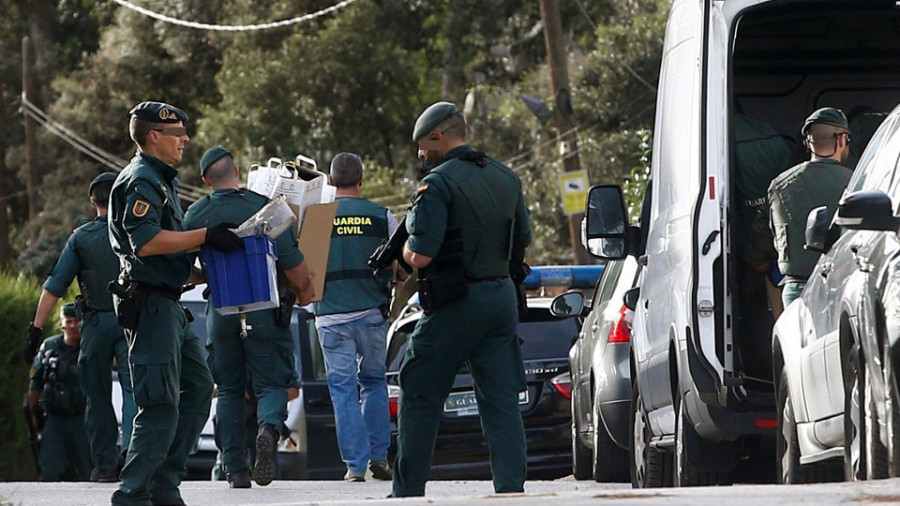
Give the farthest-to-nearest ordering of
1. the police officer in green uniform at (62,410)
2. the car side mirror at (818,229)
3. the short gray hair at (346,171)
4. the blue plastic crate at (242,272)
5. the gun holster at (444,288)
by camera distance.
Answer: the police officer in green uniform at (62,410)
the short gray hair at (346,171)
the blue plastic crate at (242,272)
the gun holster at (444,288)
the car side mirror at (818,229)

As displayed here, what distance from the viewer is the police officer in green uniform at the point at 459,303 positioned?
8133 millimetres

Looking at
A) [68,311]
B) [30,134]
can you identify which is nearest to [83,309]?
[68,311]

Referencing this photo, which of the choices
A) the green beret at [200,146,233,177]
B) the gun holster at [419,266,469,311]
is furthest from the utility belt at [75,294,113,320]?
the gun holster at [419,266,469,311]

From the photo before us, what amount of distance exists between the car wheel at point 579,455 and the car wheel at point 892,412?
22.2 ft

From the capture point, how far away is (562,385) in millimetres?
13695

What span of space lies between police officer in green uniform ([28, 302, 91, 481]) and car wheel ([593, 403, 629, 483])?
17.8ft

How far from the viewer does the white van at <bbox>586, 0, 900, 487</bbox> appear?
8352 mm

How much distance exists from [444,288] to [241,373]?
3489 mm

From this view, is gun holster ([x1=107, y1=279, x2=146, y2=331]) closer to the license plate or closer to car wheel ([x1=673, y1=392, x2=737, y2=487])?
car wheel ([x1=673, y1=392, x2=737, y2=487])

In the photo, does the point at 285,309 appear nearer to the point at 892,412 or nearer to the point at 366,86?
the point at 892,412

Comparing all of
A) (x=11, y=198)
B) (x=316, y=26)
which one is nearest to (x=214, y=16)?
(x=316, y=26)

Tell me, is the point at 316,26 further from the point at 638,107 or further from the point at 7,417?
the point at 7,417

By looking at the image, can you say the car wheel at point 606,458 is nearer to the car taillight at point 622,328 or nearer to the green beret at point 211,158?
the car taillight at point 622,328

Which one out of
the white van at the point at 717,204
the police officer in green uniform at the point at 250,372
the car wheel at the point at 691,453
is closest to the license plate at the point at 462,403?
the police officer in green uniform at the point at 250,372
